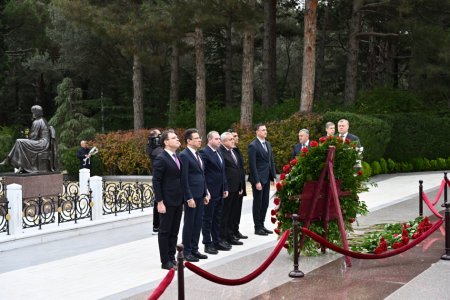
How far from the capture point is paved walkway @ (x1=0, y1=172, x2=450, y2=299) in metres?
7.29

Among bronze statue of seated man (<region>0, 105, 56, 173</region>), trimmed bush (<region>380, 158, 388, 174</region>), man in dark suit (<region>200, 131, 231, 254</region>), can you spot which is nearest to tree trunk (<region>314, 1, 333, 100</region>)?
trimmed bush (<region>380, 158, 388, 174</region>)

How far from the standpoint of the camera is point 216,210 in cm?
985

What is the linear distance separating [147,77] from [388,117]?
19872mm

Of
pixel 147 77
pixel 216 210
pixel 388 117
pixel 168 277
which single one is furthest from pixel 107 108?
pixel 168 277

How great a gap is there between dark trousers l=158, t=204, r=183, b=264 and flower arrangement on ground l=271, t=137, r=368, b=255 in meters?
1.39

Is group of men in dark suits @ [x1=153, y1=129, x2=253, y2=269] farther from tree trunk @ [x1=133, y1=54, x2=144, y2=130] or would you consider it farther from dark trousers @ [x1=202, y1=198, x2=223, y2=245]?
tree trunk @ [x1=133, y1=54, x2=144, y2=130]

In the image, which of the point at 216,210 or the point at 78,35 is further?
the point at 78,35

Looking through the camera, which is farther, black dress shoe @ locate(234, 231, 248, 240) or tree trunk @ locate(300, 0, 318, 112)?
tree trunk @ locate(300, 0, 318, 112)

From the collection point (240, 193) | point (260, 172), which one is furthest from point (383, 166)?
point (240, 193)

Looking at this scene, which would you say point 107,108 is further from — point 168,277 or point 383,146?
point 168,277

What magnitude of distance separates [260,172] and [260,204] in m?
0.58

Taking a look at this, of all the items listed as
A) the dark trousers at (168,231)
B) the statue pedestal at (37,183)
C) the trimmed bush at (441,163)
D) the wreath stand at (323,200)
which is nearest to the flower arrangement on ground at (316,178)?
the wreath stand at (323,200)

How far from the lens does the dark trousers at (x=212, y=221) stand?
31.9ft

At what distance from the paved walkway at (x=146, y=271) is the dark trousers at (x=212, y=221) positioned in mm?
321
